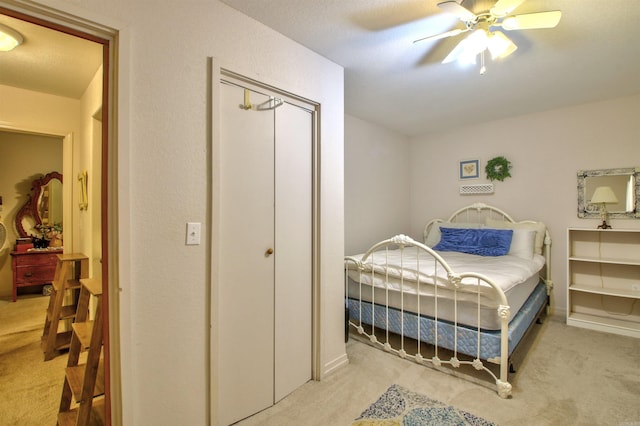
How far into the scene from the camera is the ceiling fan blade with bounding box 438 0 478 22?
144 cm

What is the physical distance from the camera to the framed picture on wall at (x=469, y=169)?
4012 millimetres

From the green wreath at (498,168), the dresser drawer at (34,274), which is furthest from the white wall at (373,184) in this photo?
the dresser drawer at (34,274)

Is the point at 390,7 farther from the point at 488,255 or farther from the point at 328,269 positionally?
the point at 488,255

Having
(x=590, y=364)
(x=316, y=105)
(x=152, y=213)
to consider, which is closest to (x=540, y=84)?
(x=316, y=105)

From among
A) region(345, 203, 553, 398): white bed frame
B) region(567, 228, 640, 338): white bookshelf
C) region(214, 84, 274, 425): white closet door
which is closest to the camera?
region(214, 84, 274, 425): white closet door

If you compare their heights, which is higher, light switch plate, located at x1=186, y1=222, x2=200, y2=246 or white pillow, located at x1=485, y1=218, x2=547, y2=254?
light switch plate, located at x1=186, y1=222, x2=200, y2=246

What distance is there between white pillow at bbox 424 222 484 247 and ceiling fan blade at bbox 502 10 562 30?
2529mm

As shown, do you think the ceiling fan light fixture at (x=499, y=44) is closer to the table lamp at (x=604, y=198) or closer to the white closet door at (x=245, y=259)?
the white closet door at (x=245, y=259)

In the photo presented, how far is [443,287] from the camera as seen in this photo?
2.19 m

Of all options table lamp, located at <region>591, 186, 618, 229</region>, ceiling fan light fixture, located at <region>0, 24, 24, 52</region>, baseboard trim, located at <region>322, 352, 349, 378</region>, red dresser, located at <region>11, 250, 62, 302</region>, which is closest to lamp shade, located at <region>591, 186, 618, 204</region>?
table lamp, located at <region>591, 186, 618, 229</region>

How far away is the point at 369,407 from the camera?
1.80m

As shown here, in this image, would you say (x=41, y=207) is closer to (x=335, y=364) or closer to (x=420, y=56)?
(x=335, y=364)

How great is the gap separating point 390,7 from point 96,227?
272 cm

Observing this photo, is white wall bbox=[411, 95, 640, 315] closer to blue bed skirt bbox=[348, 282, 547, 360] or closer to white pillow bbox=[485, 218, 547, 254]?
white pillow bbox=[485, 218, 547, 254]
